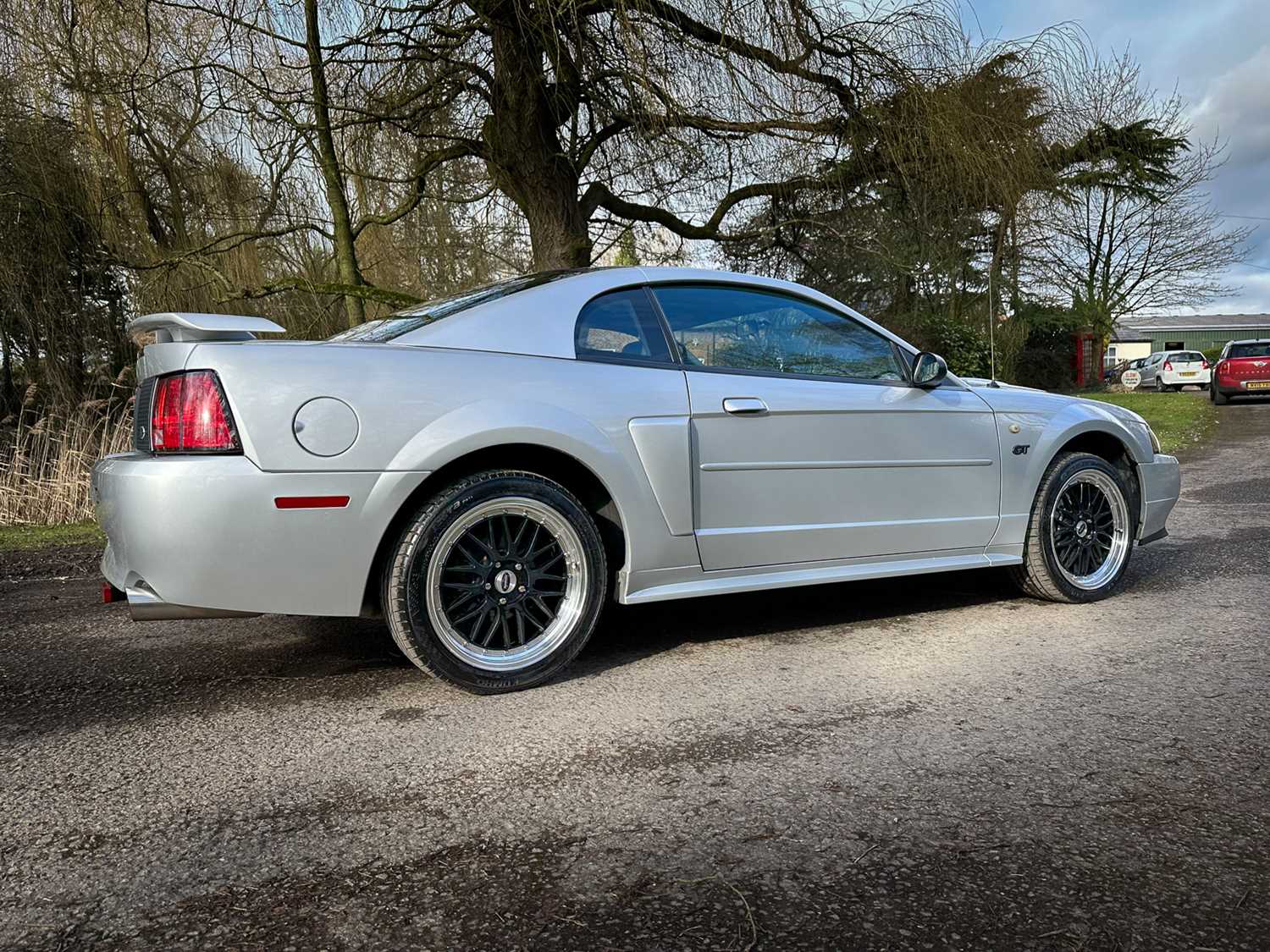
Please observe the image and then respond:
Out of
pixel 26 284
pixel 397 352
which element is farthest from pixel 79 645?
pixel 26 284

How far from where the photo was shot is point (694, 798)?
7.79 ft

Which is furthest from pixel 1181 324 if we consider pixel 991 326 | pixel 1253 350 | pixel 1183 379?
pixel 991 326

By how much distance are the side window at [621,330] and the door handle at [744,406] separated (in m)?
0.28

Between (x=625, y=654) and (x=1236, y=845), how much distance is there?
85.5 inches

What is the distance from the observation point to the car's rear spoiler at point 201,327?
317cm

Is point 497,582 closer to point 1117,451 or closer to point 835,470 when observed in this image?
point 835,470

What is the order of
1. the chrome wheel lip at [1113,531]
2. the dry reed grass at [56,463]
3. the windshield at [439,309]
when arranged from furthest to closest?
the dry reed grass at [56,463] < the chrome wheel lip at [1113,531] < the windshield at [439,309]

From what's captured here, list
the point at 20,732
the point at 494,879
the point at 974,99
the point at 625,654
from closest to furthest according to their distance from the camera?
1. the point at 494,879
2. the point at 20,732
3. the point at 625,654
4. the point at 974,99

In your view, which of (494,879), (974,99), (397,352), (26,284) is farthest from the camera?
(26,284)

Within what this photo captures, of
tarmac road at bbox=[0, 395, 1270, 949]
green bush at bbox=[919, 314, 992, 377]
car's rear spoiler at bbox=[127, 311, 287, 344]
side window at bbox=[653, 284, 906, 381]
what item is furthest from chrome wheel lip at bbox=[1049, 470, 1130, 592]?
green bush at bbox=[919, 314, 992, 377]

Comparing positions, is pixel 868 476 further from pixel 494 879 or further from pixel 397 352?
pixel 494 879

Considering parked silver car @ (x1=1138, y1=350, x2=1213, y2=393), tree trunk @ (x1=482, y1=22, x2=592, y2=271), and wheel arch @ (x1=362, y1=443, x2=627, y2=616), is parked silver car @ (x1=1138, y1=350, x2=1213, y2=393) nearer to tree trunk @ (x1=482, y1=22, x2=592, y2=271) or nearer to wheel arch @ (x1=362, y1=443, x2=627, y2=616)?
tree trunk @ (x1=482, y1=22, x2=592, y2=271)

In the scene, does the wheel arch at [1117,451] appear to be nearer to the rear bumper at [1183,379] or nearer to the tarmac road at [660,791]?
the tarmac road at [660,791]

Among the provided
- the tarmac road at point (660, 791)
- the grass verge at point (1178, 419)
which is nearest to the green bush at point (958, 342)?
the grass verge at point (1178, 419)
